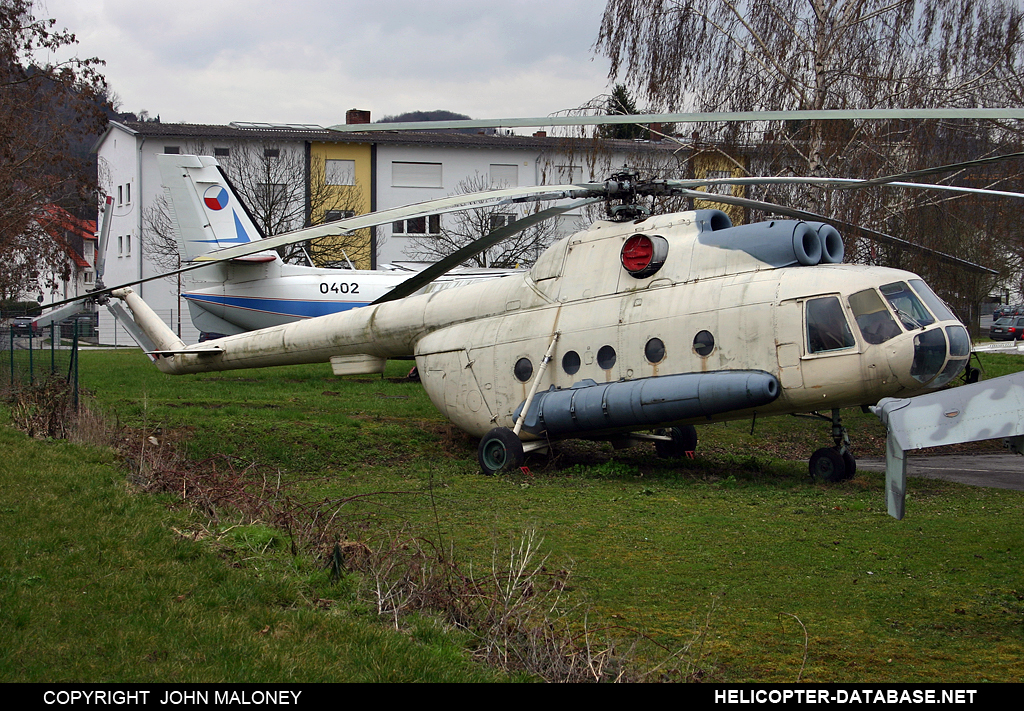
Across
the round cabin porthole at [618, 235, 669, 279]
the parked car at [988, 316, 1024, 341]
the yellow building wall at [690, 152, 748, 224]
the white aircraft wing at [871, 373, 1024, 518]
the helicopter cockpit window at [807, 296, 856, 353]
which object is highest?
the yellow building wall at [690, 152, 748, 224]

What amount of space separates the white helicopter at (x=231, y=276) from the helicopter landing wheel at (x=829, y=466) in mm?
13104

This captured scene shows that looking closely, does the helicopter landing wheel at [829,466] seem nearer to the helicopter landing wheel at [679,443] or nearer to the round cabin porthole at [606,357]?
the helicopter landing wheel at [679,443]

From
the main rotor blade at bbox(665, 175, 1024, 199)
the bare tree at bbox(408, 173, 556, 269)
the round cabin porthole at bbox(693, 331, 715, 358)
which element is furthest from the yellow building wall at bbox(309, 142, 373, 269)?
the main rotor blade at bbox(665, 175, 1024, 199)

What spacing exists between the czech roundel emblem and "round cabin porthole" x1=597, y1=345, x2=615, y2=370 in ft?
46.4

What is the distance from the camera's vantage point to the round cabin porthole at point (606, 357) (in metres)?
13.7

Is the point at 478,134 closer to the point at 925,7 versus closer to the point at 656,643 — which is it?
the point at 925,7

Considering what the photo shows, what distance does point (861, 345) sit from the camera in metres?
11.8

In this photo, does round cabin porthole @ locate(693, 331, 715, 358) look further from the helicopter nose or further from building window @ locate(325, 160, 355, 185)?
building window @ locate(325, 160, 355, 185)

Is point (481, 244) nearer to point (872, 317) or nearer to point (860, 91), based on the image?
point (872, 317)

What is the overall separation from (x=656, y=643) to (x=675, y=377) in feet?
23.7

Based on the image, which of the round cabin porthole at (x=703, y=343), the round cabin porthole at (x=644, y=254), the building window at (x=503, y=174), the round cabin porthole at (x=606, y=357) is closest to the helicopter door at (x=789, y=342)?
the round cabin porthole at (x=703, y=343)

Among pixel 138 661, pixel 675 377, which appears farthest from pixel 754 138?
pixel 138 661

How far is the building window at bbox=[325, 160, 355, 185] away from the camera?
5075cm

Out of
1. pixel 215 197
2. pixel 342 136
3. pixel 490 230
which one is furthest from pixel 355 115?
pixel 215 197
